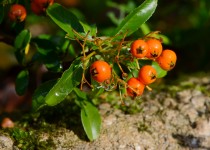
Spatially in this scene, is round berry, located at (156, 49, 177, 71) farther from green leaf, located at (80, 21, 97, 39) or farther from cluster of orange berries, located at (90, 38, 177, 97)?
green leaf, located at (80, 21, 97, 39)

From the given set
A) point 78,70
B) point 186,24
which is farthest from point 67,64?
point 186,24

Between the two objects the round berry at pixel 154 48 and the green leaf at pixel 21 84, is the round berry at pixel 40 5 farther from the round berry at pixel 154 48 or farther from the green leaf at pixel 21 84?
the round berry at pixel 154 48

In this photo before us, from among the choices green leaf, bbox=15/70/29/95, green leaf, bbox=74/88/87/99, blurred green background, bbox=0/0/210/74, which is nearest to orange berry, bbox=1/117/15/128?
green leaf, bbox=15/70/29/95

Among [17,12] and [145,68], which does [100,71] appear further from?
[17,12]

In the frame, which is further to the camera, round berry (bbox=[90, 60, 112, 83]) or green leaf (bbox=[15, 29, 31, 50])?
green leaf (bbox=[15, 29, 31, 50])

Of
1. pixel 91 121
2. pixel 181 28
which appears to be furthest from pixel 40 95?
pixel 181 28
